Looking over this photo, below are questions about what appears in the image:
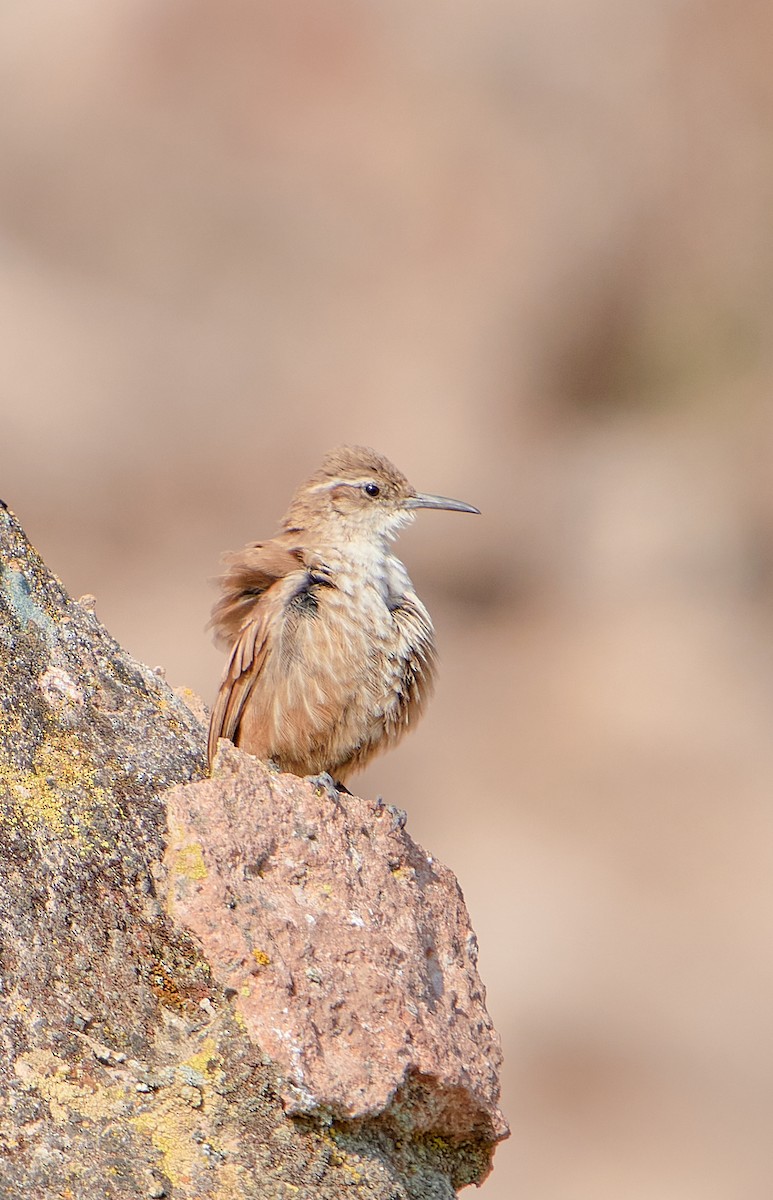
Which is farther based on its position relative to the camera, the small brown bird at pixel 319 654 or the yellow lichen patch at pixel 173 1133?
the small brown bird at pixel 319 654

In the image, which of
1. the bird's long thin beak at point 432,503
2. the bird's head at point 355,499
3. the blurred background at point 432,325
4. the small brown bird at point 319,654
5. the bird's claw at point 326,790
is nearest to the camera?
the bird's claw at point 326,790

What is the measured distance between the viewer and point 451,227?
16000 mm

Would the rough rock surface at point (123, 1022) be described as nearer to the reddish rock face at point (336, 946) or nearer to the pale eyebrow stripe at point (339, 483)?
the reddish rock face at point (336, 946)

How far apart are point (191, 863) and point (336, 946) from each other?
0.40 meters

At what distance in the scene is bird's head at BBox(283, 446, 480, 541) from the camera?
5.62 metres

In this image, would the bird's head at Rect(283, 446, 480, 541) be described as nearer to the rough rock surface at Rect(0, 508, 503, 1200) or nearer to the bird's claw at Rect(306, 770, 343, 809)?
the bird's claw at Rect(306, 770, 343, 809)

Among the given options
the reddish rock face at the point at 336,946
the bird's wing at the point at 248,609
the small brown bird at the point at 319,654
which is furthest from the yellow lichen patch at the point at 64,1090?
the bird's wing at the point at 248,609

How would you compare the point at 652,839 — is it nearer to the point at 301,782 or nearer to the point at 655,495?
the point at 655,495

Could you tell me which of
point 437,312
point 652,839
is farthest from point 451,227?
point 652,839

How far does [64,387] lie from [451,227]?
441cm

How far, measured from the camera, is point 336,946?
3.63 meters

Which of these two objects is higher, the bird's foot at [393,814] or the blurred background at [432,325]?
the blurred background at [432,325]

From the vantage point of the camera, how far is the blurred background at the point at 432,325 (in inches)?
619

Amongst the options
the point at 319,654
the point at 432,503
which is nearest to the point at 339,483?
the point at 432,503
